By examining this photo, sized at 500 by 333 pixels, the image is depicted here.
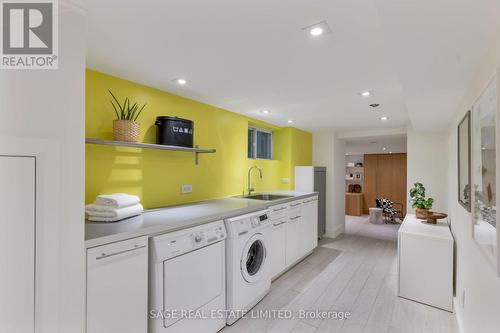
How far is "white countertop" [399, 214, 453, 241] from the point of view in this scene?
2541 mm

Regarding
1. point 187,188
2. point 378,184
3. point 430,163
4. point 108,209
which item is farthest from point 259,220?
point 378,184

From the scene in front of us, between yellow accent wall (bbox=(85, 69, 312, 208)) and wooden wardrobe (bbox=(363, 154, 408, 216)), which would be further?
wooden wardrobe (bbox=(363, 154, 408, 216))

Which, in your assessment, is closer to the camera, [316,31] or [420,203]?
[316,31]

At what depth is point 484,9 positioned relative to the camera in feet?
3.00

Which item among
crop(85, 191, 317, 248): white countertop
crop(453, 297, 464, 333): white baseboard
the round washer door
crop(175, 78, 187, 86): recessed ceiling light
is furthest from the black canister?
crop(453, 297, 464, 333): white baseboard

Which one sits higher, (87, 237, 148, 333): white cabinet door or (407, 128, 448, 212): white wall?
(407, 128, 448, 212): white wall

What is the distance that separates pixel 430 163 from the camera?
3924mm

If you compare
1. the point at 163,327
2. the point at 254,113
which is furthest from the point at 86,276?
the point at 254,113

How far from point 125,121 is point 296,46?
150cm

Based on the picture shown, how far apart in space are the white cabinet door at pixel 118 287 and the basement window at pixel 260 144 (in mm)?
2738

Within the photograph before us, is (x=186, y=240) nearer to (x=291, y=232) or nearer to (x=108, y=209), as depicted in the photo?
(x=108, y=209)

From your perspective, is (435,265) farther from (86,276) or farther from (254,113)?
(86,276)

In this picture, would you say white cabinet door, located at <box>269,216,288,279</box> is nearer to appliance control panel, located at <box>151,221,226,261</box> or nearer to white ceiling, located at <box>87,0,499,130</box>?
appliance control panel, located at <box>151,221,226,261</box>

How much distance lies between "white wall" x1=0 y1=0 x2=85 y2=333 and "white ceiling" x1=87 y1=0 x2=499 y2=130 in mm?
408
